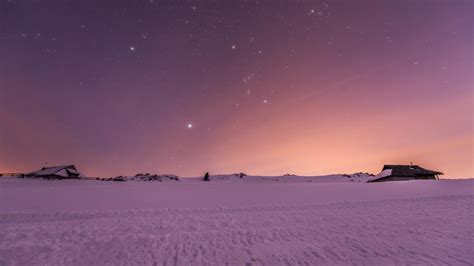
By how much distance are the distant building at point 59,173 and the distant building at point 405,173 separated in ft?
162

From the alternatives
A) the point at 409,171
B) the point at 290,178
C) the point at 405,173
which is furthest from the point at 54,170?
the point at 409,171

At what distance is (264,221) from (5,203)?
59.4ft

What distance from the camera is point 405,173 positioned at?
43.3 m

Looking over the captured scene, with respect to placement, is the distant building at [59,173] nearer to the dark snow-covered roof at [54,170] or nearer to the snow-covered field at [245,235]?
the dark snow-covered roof at [54,170]

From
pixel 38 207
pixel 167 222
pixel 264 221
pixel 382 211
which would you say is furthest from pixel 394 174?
pixel 38 207

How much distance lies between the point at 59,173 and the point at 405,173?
54.7m

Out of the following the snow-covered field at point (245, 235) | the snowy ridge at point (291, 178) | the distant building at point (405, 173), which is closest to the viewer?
the snow-covered field at point (245, 235)

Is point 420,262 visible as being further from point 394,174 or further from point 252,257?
point 394,174

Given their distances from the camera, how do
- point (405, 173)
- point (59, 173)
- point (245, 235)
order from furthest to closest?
point (59, 173) < point (405, 173) < point (245, 235)

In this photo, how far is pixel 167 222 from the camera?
14.1 meters

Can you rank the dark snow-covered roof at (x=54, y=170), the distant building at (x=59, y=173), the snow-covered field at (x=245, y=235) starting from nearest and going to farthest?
1. the snow-covered field at (x=245, y=235)
2. the distant building at (x=59, y=173)
3. the dark snow-covered roof at (x=54, y=170)

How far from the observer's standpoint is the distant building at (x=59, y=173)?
47.3 meters

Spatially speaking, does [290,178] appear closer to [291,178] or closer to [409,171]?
[291,178]

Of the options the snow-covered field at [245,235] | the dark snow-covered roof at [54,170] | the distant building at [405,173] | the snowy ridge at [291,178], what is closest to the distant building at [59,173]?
the dark snow-covered roof at [54,170]
